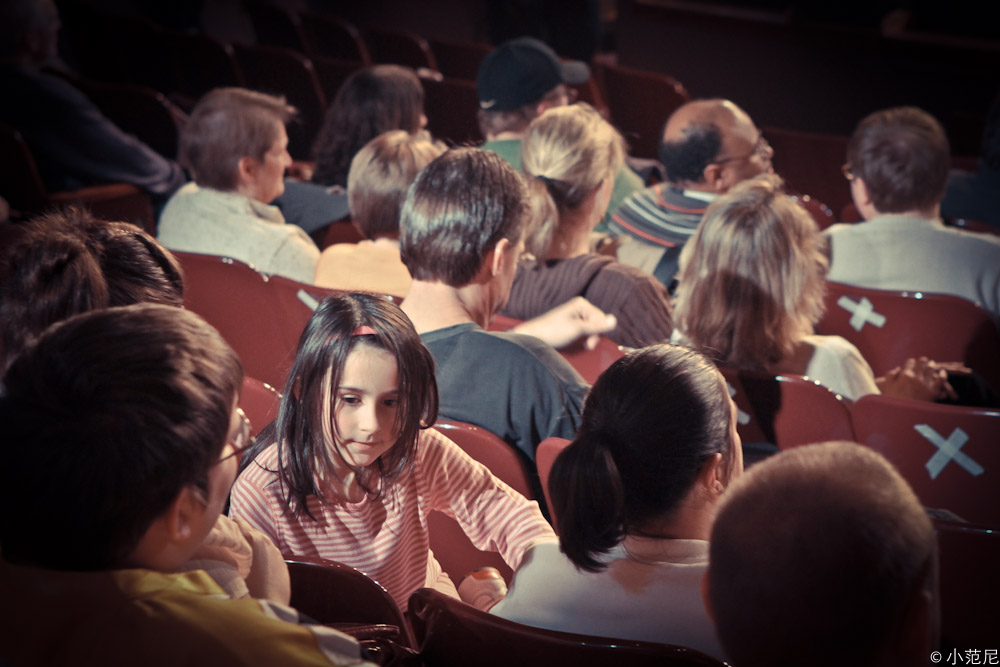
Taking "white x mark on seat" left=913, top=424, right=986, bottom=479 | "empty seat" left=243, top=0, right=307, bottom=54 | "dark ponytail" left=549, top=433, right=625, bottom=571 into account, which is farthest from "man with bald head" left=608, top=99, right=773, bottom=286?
"empty seat" left=243, top=0, right=307, bottom=54

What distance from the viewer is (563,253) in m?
2.75

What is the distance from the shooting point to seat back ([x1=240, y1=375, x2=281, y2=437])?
185cm

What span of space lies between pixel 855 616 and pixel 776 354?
1453 millimetres

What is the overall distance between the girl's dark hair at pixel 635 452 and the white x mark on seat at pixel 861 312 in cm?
140

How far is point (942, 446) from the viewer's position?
2.04 metres

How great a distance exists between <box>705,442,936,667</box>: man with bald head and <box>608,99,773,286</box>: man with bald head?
222cm

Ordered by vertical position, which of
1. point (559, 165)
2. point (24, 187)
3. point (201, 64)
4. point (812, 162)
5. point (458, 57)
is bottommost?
point (24, 187)

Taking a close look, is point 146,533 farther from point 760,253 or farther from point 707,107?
point 707,107

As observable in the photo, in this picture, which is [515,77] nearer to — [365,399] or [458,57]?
[458,57]

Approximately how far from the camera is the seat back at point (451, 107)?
17.0ft

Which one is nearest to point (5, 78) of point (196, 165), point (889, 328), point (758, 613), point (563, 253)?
point (196, 165)

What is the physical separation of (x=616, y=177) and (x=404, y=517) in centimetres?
256

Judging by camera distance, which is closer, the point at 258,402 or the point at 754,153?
the point at 258,402

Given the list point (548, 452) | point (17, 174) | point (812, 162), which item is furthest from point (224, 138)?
point (812, 162)
